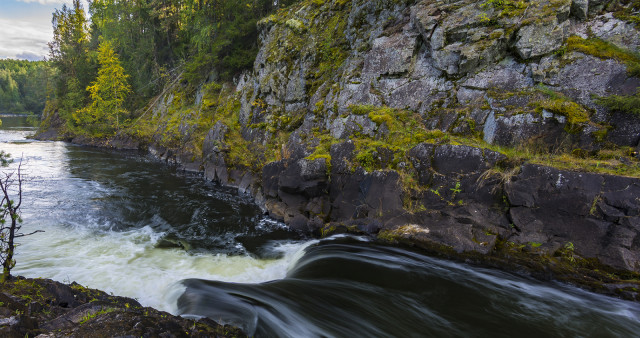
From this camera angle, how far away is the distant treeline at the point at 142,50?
21.6 m

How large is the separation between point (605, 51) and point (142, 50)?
34760 mm

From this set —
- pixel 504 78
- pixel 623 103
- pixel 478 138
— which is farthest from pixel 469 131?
pixel 623 103

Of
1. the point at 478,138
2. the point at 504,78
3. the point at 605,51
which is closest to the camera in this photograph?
the point at 605,51

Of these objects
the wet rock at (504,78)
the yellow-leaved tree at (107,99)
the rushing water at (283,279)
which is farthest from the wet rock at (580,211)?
the yellow-leaved tree at (107,99)

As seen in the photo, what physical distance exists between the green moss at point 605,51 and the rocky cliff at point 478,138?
0.04 meters

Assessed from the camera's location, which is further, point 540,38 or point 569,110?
point 540,38

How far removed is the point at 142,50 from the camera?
2897cm

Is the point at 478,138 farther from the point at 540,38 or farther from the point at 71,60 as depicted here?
the point at 71,60

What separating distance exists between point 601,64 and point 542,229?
562cm

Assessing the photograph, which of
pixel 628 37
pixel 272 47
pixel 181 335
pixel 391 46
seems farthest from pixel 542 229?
pixel 272 47

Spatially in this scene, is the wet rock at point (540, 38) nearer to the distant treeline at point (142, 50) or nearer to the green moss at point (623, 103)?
the green moss at point (623, 103)

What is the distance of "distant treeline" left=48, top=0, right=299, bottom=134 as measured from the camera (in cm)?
2159

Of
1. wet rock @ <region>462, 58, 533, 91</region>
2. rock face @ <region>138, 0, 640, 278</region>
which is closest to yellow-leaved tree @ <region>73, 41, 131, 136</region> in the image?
rock face @ <region>138, 0, 640, 278</region>

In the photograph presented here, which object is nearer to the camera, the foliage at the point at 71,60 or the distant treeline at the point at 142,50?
the distant treeline at the point at 142,50
